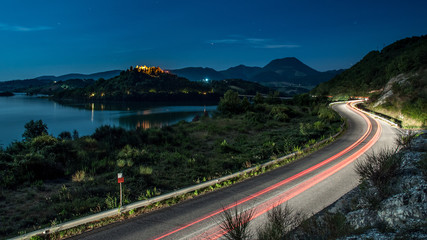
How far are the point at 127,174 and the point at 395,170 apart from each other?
13.2 meters

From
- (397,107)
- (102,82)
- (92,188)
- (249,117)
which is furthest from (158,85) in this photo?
(92,188)

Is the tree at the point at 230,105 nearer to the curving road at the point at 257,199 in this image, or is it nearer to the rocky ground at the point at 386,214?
the curving road at the point at 257,199

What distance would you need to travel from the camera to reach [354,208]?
785cm

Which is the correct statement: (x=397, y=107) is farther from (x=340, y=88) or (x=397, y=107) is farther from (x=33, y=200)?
(x=340, y=88)

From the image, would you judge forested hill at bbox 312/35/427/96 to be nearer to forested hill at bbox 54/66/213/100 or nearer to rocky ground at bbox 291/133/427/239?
rocky ground at bbox 291/133/427/239

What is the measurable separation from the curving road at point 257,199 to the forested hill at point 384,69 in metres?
45.4

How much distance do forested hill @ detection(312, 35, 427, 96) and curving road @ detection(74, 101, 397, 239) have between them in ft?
149

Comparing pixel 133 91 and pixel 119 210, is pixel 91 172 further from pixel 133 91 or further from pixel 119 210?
pixel 133 91

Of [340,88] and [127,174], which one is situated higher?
[340,88]

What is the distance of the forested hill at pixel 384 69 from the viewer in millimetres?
50278

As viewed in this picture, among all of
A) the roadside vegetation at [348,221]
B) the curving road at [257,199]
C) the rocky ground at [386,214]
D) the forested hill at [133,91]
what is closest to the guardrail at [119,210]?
the curving road at [257,199]

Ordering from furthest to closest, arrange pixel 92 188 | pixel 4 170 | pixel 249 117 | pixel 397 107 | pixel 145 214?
pixel 249 117, pixel 397 107, pixel 4 170, pixel 92 188, pixel 145 214

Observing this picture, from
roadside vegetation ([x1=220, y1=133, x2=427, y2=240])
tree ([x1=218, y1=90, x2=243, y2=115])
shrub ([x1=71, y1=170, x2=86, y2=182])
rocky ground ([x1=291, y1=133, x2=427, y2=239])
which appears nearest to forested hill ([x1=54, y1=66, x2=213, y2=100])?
tree ([x1=218, y1=90, x2=243, y2=115])

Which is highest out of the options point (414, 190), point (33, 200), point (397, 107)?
→ point (397, 107)
